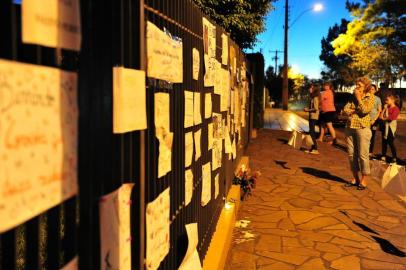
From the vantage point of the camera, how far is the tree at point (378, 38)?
3272 cm

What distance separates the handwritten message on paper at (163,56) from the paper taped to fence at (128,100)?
23 centimetres

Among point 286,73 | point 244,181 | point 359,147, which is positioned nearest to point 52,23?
point 244,181

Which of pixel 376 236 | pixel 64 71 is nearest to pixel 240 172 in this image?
pixel 376 236

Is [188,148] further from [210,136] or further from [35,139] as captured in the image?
[35,139]

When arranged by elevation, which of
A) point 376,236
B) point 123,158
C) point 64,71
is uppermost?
point 64,71

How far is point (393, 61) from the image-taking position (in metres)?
36.8

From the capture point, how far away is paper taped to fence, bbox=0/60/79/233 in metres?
1.18

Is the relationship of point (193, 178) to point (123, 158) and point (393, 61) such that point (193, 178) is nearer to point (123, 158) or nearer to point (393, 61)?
point (123, 158)

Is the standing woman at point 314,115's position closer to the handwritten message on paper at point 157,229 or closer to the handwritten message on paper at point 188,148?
the handwritten message on paper at point 188,148

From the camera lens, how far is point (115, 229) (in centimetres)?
→ 179

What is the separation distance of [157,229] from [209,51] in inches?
84.9

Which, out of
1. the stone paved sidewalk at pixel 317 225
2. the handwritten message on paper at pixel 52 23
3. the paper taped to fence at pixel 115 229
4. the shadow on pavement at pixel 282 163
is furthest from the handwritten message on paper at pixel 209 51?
the shadow on pavement at pixel 282 163

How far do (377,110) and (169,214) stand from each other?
8275mm

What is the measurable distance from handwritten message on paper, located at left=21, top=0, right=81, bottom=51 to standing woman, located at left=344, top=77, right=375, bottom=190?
22.4 ft
